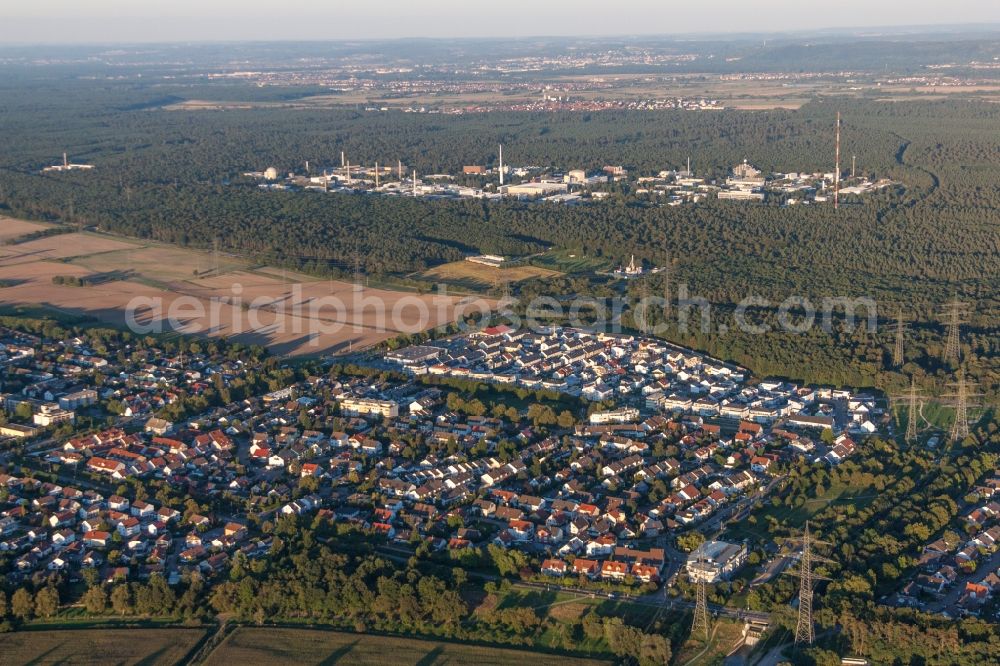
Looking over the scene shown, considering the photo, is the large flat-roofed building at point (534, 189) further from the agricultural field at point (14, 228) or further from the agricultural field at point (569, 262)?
the agricultural field at point (14, 228)

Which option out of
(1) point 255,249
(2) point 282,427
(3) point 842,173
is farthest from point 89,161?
(2) point 282,427

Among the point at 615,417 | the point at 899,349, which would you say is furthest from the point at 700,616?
the point at 899,349

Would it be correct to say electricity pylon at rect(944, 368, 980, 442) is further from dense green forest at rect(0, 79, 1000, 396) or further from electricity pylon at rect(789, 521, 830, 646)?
electricity pylon at rect(789, 521, 830, 646)

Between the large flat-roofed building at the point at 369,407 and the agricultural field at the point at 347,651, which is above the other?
the large flat-roofed building at the point at 369,407

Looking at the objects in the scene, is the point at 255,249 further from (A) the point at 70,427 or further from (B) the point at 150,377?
(A) the point at 70,427

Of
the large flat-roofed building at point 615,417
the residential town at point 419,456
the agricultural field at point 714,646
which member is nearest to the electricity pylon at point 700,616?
the agricultural field at point 714,646

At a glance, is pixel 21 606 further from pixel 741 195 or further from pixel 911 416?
pixel 741 195

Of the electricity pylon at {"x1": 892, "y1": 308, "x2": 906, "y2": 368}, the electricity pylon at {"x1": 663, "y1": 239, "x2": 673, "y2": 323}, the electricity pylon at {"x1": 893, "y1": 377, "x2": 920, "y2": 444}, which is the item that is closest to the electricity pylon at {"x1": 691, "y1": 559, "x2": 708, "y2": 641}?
the electricity pylon at {"x1": 893, "y1": 377, "x2": 920, "y2": 444}
